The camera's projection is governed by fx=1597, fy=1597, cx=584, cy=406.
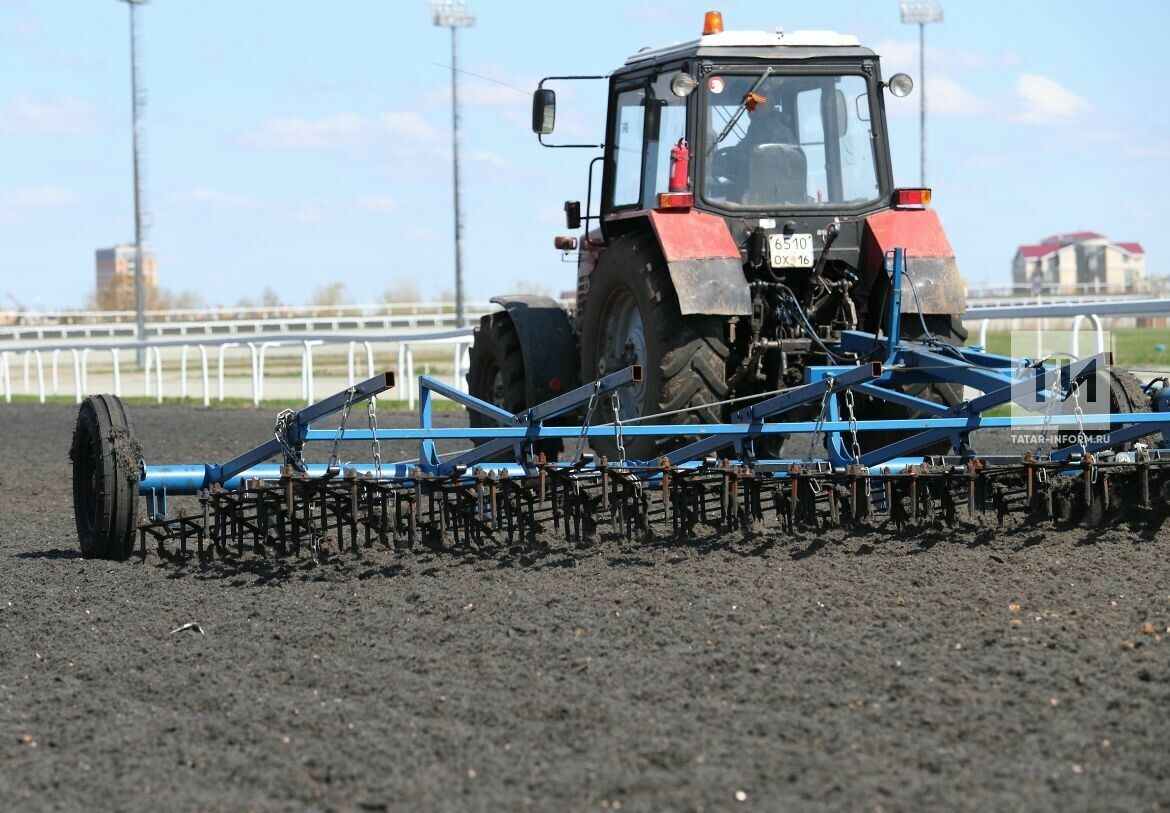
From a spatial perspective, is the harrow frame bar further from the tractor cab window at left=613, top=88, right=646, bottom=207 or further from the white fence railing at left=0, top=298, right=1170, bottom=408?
the white fence railing at left=0, top=298, right=1170, bottom=408

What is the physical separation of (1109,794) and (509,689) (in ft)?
5.65

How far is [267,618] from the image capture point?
568 cm

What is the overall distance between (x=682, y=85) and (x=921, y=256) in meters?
1.45

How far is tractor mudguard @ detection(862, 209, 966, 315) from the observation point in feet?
25.6

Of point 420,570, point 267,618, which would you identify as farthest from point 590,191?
point 267,618

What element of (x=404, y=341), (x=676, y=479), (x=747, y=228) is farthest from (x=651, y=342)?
(x=404, y=341)

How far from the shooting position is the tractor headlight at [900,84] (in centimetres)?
820

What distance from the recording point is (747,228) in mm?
7941

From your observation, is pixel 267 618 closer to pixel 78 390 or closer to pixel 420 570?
pixel 420 570

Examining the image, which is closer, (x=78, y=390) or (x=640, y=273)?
(x=640, y=273)

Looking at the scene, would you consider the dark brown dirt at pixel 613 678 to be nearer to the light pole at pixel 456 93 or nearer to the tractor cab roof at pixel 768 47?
the tractor cab roof at pixel 768 47

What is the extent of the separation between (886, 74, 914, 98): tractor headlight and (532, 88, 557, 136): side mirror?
69.4 inches

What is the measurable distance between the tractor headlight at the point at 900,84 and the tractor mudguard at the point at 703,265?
130cm

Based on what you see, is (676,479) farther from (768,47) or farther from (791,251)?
(768,47)
